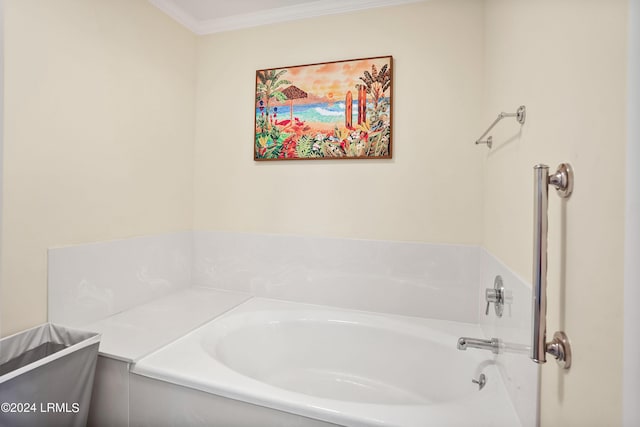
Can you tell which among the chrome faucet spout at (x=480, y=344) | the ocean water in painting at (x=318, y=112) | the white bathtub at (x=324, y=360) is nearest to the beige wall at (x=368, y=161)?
the ocean water in painting at (x=318, y=112)

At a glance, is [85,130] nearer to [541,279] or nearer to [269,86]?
[269,86]

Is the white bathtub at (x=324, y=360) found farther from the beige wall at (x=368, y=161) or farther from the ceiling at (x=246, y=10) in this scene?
the ceiling at (x=246, y=10)

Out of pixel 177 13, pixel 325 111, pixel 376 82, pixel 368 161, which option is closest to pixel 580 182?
pixel 368 161

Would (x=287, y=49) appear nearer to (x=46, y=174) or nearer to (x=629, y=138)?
(x=46, y=174)

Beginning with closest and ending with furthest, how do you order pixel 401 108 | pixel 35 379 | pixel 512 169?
pixel 35 379 < pixel 512 169 < pixel 401 108

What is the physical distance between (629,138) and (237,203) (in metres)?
2.05

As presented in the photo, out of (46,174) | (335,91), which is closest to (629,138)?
(335,91)

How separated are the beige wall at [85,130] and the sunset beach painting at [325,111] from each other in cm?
63

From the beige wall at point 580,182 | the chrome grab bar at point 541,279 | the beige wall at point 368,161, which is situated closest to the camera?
the beige wall at point 580,182

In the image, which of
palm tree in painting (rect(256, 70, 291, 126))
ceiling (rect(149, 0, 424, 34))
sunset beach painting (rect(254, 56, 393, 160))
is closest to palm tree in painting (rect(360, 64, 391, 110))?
sunset beach painting (rect(254, 56, 393, 160))

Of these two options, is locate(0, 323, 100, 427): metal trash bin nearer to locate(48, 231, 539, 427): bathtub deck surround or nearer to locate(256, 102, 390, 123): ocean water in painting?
locate(48, 231, 539, 427): bathtub deck surround

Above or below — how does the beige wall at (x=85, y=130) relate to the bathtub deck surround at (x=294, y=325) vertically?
above

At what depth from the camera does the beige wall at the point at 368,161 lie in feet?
5.88

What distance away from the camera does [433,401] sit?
1.56 meters
